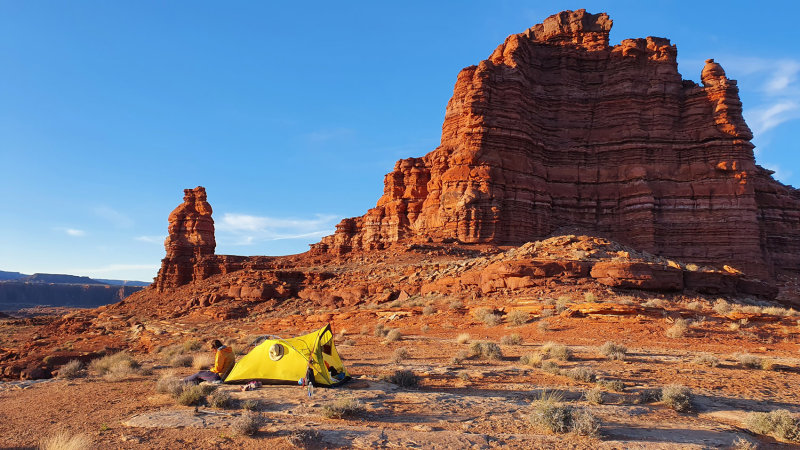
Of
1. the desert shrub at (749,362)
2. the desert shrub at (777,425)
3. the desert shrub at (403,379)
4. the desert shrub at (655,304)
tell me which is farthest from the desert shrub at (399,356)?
the desert shrub at (655,304)

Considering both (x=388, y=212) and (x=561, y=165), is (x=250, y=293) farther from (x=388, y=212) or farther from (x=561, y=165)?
(x=561, y=165)

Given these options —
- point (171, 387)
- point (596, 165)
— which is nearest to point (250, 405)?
point (171, 387)

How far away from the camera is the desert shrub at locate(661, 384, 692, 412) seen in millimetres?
6723

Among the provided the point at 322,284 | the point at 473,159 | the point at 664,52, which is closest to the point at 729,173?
the point at 664,52

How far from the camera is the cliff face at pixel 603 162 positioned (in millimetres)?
38875

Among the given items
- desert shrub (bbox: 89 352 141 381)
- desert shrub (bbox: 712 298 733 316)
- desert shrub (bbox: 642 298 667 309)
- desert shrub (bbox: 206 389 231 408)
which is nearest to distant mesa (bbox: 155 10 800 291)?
desert shrub (bbox: 642 298 667 309)

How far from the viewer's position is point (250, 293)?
1310 inches

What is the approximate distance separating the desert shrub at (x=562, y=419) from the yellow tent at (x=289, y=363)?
12.1ft

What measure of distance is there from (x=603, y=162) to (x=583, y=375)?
3922 cm

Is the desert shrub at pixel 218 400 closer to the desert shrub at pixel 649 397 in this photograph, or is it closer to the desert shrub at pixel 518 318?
the desert shrub at pixel 649 397

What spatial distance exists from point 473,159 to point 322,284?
672 inches

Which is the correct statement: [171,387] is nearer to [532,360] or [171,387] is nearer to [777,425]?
[532,360]

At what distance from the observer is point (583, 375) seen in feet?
28.1

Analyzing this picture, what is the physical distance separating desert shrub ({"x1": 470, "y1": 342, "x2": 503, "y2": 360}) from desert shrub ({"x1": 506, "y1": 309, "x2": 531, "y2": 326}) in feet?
16.8
